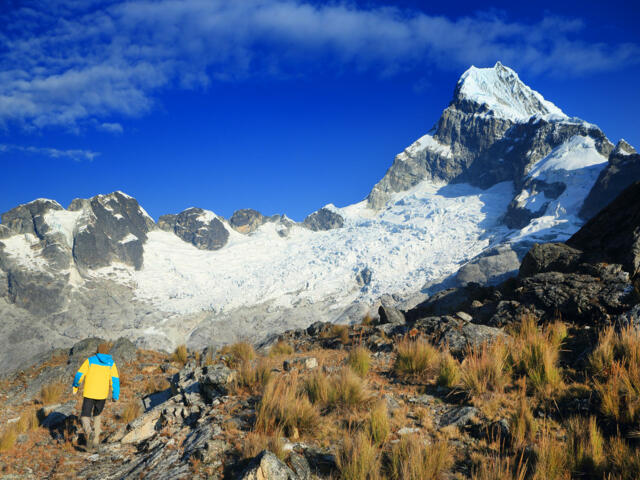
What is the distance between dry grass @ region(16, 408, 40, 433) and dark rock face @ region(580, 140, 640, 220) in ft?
447

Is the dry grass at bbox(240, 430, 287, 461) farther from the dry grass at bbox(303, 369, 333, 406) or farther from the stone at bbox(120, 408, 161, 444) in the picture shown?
the stone at bbox(120, 408, 161, 444)

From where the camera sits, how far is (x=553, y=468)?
3.37 metres

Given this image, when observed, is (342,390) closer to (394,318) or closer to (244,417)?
(244,417)

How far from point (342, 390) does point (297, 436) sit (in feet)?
3.52

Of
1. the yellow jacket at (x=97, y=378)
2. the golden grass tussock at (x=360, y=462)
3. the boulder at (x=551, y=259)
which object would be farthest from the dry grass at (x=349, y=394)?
the boulder at (x=551, y=259)

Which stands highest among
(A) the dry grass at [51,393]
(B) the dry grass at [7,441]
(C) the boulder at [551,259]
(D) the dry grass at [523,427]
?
(C) the boulder at [551,259]

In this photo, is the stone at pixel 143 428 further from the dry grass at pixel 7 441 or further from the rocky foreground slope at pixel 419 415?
the dry grass at pixel 7 441

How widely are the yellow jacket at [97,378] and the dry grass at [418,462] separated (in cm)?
682

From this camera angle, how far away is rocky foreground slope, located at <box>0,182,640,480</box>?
3.74 metres

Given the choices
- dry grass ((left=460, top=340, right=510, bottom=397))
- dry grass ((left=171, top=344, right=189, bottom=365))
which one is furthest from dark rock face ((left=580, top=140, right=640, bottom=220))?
dry grass ((left=460, top=340, right=510, bottom=397))

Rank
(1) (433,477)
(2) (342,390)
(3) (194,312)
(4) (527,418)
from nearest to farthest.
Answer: (1) (433,477)
(4) (527,418)
(2) (342,390)
(3) (194,312)

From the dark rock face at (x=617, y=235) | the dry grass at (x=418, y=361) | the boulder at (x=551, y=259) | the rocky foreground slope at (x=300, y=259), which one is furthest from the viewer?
the rocky foreground slope at (x=300, y=259)

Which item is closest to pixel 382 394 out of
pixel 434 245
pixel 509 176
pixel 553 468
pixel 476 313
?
pixel 553 468

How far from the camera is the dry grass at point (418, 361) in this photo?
6.73 m
